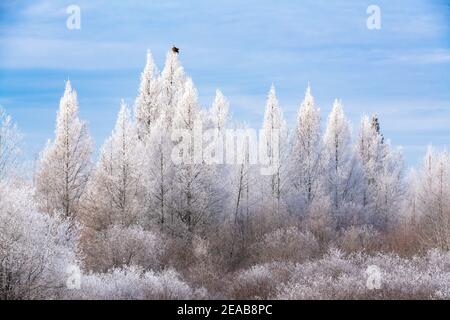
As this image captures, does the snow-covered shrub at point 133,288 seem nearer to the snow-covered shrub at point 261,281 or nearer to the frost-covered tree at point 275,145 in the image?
the snow-covered shrub at point 261,281

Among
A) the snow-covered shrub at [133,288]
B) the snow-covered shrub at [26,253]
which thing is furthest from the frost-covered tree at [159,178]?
the snow-covered shrub at [26,253]

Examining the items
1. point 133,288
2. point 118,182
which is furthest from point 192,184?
point 133,288

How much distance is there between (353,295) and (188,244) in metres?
12.4

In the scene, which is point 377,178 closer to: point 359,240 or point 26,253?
→ point 359,240

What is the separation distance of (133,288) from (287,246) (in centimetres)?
1156

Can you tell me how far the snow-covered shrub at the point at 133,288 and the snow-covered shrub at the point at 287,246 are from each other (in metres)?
7.65

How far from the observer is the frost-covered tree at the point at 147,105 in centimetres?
3384

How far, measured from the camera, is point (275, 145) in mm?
36188

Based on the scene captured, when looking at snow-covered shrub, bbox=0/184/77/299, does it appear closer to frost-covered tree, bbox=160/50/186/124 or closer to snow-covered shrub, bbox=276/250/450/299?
snow-covered shrub, bbox=276/250/450/299

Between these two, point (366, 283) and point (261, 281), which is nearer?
point (366, 283)

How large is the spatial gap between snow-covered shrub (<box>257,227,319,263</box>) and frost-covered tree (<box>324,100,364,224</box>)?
32.6ft
